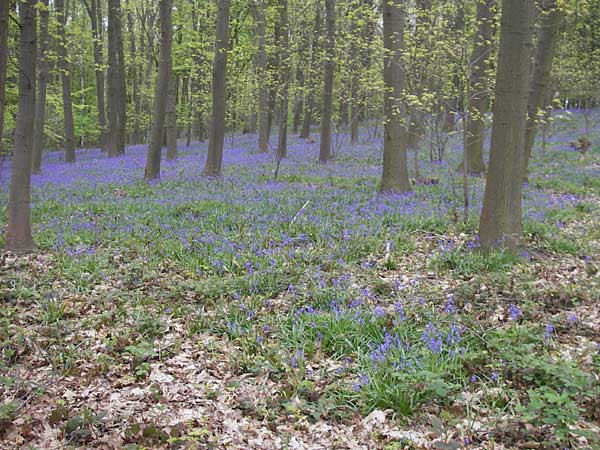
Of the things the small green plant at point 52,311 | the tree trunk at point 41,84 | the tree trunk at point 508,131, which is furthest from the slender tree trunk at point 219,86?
the small green plant at point 52,311

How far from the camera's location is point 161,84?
16.0m

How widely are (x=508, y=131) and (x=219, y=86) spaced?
1106 centimetres

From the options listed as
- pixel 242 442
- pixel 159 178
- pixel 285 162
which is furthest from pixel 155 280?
pixel 285 162

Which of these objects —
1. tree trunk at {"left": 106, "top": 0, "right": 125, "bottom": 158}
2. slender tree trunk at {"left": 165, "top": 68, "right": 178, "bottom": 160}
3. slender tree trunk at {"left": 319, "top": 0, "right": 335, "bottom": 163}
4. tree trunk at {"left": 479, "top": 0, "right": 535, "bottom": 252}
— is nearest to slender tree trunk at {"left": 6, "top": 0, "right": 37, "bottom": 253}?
tree trunk at {"left": 479, "top": 0, "right": 535, "bottom": 252}

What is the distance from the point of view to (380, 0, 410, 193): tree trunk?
1184 cm

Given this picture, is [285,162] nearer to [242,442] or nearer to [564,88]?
[242,442]

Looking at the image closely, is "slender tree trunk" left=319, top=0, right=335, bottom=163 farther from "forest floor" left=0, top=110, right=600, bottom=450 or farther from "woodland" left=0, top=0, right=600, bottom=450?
"forest floor" left=0, top=110, right=600, bottom=450

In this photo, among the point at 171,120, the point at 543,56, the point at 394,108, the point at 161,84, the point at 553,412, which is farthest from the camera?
the point at 171,120

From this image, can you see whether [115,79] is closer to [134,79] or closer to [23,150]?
[134,79]

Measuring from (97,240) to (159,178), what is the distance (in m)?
7.43

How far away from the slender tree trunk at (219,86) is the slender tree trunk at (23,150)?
8.04 m

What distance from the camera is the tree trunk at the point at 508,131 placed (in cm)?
715

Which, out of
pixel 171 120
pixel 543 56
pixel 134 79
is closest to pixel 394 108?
pixel 543 56

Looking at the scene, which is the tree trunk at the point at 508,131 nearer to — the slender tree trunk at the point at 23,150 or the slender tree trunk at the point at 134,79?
the slender tree trunk at the point at 23,150
